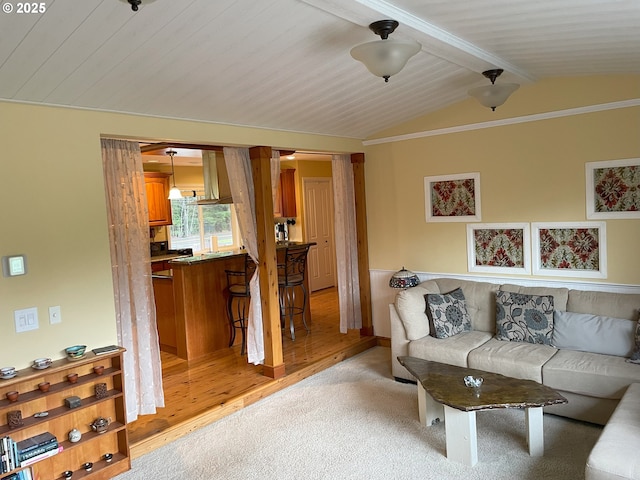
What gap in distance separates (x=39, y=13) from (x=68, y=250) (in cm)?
145

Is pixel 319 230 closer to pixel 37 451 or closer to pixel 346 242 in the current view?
pixel 346 242

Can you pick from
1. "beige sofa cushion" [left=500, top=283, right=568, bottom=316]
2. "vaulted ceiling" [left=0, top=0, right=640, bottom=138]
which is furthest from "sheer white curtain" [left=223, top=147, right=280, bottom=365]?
"beige sofa cushion" [left=500, top=283, right=568, bottom=316]

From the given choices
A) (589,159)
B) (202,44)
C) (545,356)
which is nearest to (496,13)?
(202,44)

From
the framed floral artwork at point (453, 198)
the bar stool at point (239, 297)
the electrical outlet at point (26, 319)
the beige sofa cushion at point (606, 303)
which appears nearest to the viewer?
the electrical outlet at point (26, 319)

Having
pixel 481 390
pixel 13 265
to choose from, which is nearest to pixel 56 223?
pixel 13 265

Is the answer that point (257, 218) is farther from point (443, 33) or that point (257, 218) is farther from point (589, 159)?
point (589, 159)

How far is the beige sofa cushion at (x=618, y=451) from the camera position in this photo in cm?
222

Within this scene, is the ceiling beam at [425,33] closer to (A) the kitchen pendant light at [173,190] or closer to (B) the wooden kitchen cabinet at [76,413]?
(B) the wooden kitchen cabinet at [76,413]

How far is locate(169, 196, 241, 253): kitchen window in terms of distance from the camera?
832 cm

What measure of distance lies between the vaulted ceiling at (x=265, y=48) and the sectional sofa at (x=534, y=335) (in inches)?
74.3

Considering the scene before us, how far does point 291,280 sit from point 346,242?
0.79m

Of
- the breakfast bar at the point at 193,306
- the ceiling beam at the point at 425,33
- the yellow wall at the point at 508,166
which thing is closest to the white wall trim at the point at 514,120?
the yellow wall at the point at 508,166

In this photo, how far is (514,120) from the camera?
14.6ft

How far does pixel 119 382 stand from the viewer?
3.21 m
